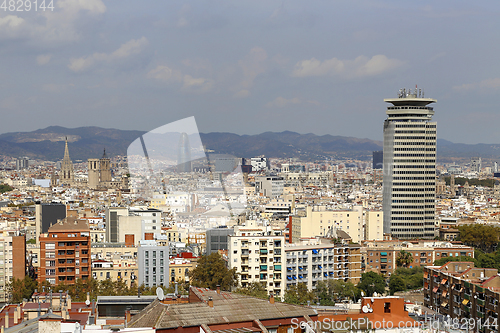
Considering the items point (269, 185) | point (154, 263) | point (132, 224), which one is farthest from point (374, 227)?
point (269, 185)

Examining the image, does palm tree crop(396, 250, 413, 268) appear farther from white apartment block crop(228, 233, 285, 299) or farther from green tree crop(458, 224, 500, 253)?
white apartment block crop(228, 233, 285, 299)

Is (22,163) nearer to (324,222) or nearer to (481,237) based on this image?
(324,222)

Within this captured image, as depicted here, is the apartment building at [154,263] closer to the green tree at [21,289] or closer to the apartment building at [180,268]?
the apartment building at [180,268]

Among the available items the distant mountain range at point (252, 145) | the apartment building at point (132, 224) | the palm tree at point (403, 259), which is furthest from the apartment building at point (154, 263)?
the distant mountain range at point (252, 145)

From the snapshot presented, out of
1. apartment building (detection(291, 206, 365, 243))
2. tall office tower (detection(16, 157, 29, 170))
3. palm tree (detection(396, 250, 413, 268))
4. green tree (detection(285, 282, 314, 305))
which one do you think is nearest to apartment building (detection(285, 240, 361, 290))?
green tree (detection(285, 282, 314, 305))

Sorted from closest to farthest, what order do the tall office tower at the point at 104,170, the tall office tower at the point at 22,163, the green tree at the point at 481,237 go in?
1. the green tree at the point at 481,237
2. the tall office tower at the point at 104,170
3. the tall office tower at the point at 22,163
